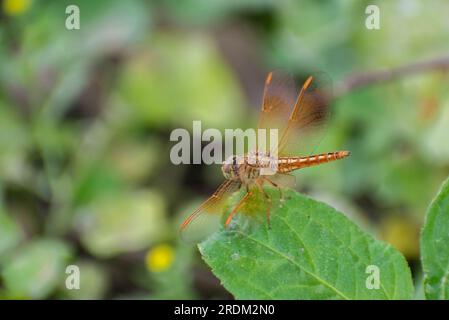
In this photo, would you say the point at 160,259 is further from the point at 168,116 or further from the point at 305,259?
the point at 305,259

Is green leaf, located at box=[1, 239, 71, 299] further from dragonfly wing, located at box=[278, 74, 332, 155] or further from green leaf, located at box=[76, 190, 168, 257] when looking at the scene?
dragonfly wing, located at box=[278, 74, 332, 155]

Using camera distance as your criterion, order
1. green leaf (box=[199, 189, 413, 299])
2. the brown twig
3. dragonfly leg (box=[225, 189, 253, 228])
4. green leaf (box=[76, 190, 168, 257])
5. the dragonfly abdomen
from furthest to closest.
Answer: green leaf (box=[76, 190, 168, 257])
the brown twig
the dragonfly abdomen
dragonfly leg (box=[225, 189, 253, 228])
green leaf (box=[199, 189, 413, 299])

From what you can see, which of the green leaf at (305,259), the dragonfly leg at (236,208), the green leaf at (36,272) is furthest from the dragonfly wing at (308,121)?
the green leaf at (36,272)

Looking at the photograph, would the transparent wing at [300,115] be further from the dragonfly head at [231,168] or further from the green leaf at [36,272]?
the green leaf at [36,272]

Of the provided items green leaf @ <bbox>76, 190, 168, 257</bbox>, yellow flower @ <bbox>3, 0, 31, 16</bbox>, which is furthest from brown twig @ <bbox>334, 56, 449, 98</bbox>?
yellow flower @ <bbox>3, 0, 31, 16</bbox>

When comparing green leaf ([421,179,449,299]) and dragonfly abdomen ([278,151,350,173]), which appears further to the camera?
dragonfly abdomen ([278,151,350,173])

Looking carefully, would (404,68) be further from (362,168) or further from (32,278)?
(32,278)

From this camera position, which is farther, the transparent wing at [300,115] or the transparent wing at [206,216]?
the transparent wing at [300,115]
